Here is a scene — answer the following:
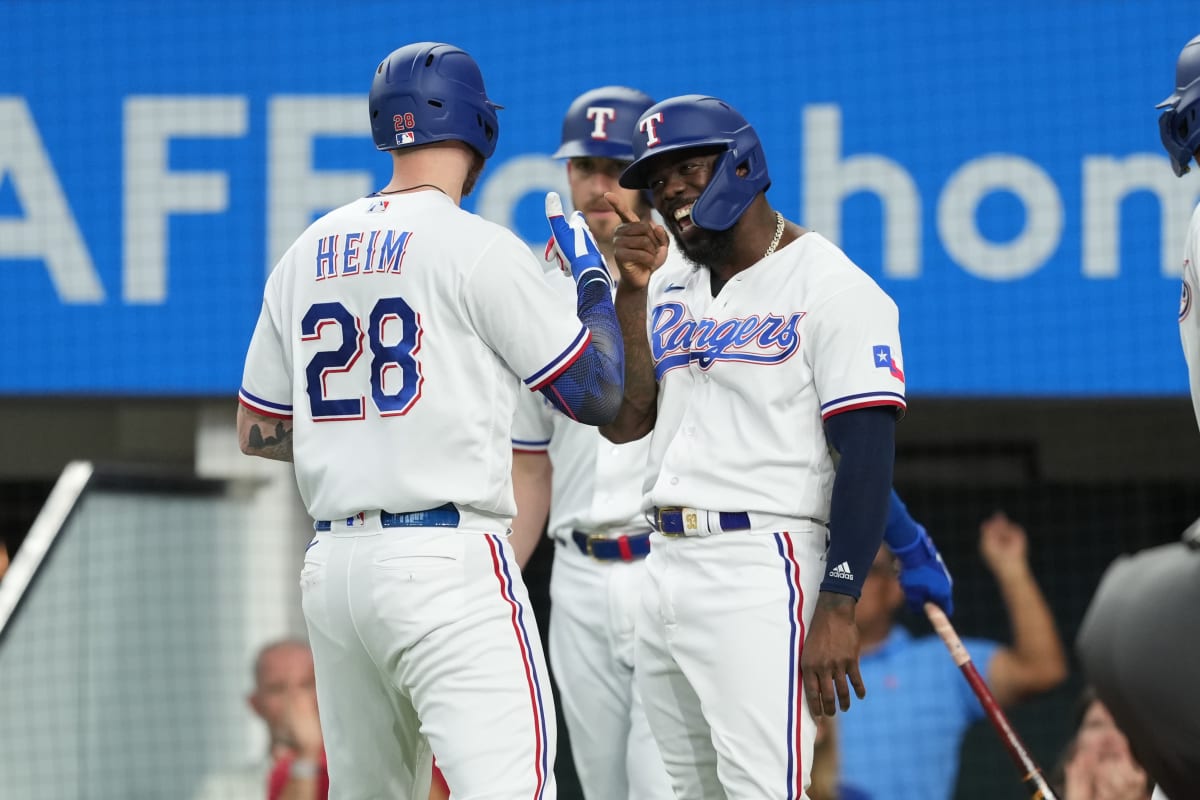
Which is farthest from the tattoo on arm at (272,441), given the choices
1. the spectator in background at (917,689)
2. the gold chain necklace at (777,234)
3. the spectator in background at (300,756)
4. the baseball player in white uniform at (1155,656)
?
the spectator in background at (917,689)

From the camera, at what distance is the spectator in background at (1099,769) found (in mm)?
4852

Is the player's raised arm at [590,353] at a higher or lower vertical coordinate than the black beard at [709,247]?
lower

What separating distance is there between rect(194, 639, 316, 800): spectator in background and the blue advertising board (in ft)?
3.06

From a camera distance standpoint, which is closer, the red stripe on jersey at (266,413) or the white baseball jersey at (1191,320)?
the white baseball jersey at (1191,320)

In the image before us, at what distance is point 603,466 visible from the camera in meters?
3.51

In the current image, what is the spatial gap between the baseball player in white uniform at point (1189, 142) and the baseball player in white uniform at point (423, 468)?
3.05 ft

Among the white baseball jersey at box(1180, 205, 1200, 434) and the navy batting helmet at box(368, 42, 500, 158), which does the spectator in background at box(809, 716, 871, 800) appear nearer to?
the white baseball jersey at box(1180, 205, 1200, 434)

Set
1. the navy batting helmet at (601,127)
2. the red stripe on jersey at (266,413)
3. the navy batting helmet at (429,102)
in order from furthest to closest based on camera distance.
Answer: the navy batting helmet at (601,127) → the red stripe on jersey at (266,413) → the navy batting helmet at (429,102)

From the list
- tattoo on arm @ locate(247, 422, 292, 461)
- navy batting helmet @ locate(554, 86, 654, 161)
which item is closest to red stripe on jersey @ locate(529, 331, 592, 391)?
tattoo on arm @ locate(247, 422, 292, 461)

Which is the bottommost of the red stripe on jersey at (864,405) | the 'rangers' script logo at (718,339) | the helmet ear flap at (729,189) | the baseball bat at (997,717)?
the baseball bat at (997,717)

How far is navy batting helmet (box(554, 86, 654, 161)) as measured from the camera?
3.76 metres

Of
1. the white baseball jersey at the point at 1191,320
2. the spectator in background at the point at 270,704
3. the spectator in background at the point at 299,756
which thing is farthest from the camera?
the spectator in background at the point at 270,704

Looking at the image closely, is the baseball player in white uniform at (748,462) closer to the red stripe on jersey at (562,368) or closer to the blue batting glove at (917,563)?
the red stripe on jersey at (562,368)

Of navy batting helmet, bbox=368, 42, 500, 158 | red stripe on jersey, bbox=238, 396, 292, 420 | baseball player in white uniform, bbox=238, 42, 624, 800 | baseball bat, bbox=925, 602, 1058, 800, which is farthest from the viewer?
baseball bat, bbox=925, 602, 1058, 800
